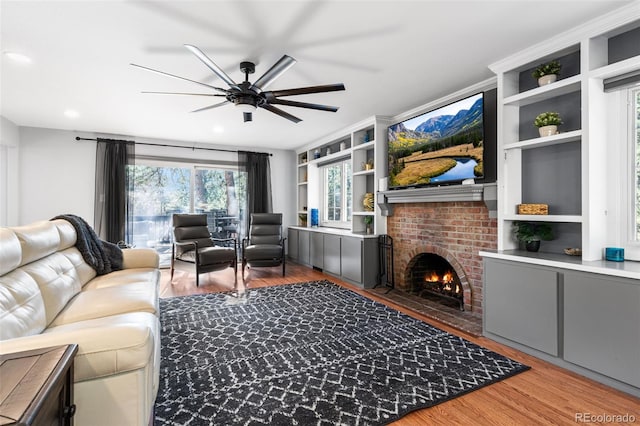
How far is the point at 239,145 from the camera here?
20.8ft

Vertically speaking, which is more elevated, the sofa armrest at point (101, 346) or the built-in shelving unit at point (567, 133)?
the built-in shelving unit at point (567, 133)

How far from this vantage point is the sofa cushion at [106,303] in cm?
192

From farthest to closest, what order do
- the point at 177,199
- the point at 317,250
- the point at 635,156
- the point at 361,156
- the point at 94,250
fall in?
the point at 177,199 < the point at 317,250 < the point at 361,156 < the point at 94,250 < the point at 635,156

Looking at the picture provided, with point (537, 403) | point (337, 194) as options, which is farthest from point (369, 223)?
point (537, 403)

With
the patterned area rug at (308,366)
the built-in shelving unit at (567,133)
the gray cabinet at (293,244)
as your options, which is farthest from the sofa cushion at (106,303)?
the gray cabinet at (293,244)

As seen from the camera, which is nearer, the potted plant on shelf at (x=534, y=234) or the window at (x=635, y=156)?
the window at (x=635, y=156)

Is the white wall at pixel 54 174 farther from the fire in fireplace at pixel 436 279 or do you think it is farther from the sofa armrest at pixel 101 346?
the fire in fireplace at pixel 436 279

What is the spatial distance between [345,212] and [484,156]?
2.77 meters

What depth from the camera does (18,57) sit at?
2.64m

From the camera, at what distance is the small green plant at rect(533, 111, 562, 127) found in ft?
8.04

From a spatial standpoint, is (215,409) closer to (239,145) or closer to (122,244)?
(122,244)

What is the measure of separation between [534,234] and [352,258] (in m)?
2.39

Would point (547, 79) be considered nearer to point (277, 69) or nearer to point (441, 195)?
point (441, 195)

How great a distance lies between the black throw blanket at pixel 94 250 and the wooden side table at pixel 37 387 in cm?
220
